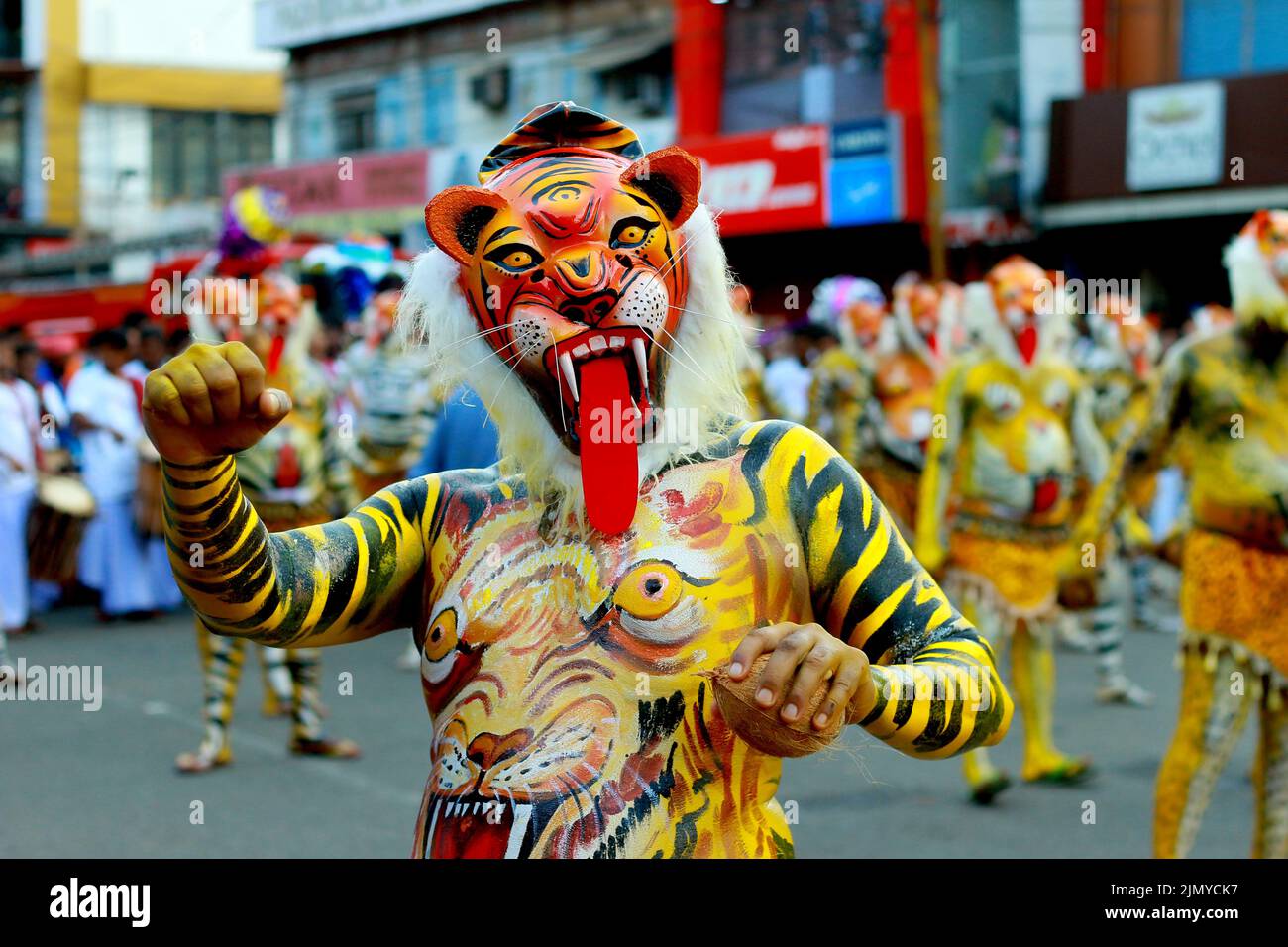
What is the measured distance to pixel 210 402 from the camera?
185cm

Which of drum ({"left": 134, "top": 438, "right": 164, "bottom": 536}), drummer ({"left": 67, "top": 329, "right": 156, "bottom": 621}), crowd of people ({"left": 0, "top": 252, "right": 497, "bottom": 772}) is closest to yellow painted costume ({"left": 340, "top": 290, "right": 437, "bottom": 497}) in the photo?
crowd of people ({"left": 0, "top": 252, "right": 497, "bottom": 772})

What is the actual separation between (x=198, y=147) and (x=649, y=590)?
39.6m

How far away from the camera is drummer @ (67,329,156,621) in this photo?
11461 mm

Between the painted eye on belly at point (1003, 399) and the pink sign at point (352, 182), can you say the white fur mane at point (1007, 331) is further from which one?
the pink sign at point (352, 182)

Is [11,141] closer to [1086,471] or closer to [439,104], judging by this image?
[439,104]

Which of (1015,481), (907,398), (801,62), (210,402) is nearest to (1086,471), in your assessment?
(1015,481)

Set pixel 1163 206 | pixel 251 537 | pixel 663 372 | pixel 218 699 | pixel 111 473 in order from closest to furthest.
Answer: pixel 251 537, pixel 663 372, pixel 218 699, pixel 111 473, pixel 1163 206

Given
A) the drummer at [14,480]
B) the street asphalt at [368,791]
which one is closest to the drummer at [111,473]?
the drummer at [14,480]

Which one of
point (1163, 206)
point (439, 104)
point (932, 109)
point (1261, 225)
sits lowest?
point (1261, 225)

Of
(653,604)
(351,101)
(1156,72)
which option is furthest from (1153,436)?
(351,101)

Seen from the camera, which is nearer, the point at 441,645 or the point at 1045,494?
the point at 441,645

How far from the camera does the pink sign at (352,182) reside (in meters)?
24.5

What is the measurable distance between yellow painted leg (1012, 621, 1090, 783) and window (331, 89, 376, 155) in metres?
23.9
